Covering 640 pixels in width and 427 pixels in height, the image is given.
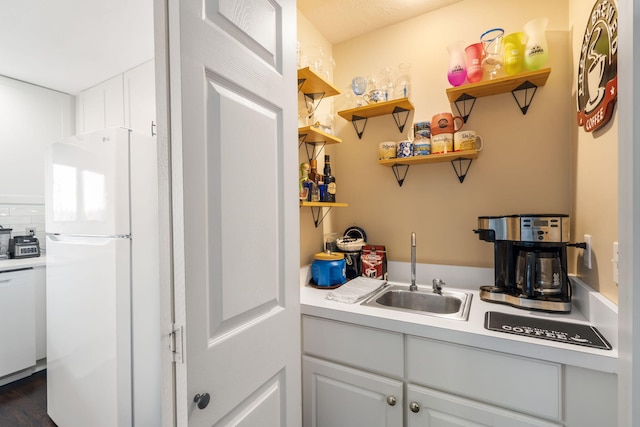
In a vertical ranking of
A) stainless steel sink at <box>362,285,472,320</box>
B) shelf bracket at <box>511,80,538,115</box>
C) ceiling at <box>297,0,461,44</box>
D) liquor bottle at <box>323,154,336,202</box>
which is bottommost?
stainless steel sink at <box>362,285,472,320</box>

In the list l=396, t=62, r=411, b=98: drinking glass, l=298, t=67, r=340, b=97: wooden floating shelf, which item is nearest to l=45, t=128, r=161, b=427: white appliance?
l=298, t=67, r=340, b=97: wooden floating shelf

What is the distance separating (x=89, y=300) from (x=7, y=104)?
7.42 ft

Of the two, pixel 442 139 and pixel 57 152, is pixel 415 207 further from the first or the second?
pixel 57 152

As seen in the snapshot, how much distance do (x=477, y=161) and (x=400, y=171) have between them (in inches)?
17.1

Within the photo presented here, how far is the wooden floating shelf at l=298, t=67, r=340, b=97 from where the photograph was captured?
1.47 meters

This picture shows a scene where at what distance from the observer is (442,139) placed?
1569 mm

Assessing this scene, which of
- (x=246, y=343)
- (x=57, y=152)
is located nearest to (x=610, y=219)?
(x=246, y=343)

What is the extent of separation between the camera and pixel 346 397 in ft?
4.19

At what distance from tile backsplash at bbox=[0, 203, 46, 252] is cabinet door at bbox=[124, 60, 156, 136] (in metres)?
1.31

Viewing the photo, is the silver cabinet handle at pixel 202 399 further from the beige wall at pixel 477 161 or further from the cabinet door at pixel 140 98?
the cabinet door at pixel 140 98

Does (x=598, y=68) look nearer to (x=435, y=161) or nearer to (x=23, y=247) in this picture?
(x=435, y=161)

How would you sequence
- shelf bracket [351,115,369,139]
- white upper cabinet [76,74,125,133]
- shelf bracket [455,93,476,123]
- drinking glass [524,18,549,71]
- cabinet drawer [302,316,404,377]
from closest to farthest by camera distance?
cabinet drawer [302,316,404,377]
drinking glass [524,18,549,71]
shelf bracket [455,93,476,123]
shelf bracket [351,115,369,139]
white upper cabinet [76,74,125,133]

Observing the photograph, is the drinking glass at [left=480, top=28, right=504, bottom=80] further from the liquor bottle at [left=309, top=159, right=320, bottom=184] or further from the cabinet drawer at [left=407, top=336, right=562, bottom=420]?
the cabinet drawer at [left=407, top=336, right=562, bottom=420]

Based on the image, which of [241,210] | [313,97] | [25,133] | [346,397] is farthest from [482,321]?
[25,133]
